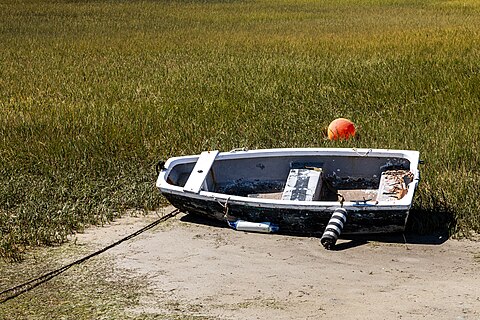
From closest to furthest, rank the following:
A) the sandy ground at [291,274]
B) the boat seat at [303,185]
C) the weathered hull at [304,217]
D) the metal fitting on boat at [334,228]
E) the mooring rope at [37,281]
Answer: the sandy ground at [291,274] → the mooring rope at [37,281] → the metal fitting on boat at [334,228] → the weathered hull at [304,217] → the boat seat at [303,185]

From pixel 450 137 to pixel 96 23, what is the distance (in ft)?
59.4

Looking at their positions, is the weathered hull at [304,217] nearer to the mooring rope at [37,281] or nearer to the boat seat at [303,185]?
the boat seat at [303,185]

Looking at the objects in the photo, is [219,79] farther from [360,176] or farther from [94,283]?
[94,283]

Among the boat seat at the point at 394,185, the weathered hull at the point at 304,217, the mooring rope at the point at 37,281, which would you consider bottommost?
the mooring rope at the point at 37,281

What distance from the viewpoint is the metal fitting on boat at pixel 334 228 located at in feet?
21.4

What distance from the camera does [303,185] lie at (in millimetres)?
7734

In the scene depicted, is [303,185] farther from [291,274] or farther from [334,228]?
[291,274]

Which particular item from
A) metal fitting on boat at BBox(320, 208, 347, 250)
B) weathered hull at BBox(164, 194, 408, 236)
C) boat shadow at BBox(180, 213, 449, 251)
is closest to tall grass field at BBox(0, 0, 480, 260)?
boat shadow at BBox(180, 213, 449, 251)

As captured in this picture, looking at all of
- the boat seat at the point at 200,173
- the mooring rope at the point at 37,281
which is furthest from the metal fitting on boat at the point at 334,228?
the mooring rope at the point at 37,281

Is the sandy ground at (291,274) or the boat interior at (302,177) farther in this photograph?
the boat interior at (302,177)

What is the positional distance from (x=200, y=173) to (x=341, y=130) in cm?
262

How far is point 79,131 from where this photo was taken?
10430 mm

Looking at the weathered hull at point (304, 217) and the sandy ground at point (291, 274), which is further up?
the weathered hull at point (304, 217)

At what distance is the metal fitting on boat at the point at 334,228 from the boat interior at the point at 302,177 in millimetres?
802
